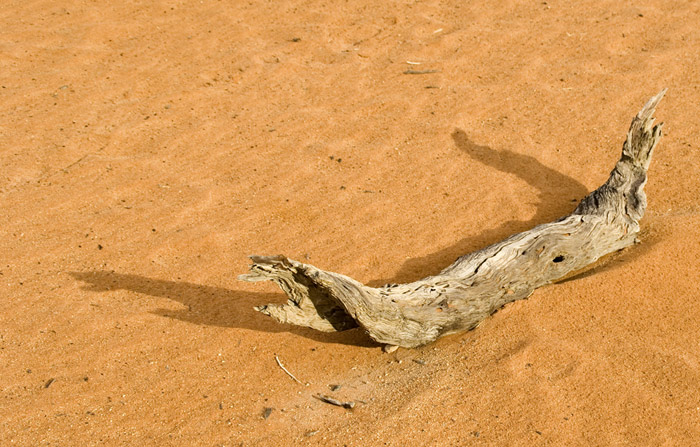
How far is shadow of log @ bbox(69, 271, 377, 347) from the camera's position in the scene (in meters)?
4.10

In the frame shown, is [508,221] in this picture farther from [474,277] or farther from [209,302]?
[209,302]

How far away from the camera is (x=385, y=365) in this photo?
384 centimetres

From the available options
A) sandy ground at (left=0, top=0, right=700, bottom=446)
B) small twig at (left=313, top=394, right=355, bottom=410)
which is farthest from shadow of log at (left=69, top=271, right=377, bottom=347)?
small twig at (left=313, top=394, right=355, bottom=410)

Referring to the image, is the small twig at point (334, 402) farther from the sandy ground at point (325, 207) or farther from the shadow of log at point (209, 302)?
the shadow of log at point (209, 302)

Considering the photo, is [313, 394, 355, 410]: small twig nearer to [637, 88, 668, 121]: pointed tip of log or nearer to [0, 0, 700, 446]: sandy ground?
[0, 0, 700, 446]: sandy ground

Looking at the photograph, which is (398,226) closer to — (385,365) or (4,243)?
(385,365)

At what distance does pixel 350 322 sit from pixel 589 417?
122cm

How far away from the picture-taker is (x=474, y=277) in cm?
400

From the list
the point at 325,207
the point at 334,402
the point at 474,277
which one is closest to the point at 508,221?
the point at 474,277

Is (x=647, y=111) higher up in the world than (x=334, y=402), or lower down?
higher up

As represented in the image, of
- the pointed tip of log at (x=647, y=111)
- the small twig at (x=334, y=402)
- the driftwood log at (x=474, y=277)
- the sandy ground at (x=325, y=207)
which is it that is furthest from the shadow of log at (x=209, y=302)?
the pointed tip of log at (x=647, y=111)

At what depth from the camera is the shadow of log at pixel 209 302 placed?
161 inches

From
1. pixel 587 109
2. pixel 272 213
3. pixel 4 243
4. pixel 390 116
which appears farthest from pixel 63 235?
pixel 587 109

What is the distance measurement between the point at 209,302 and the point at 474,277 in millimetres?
1537
